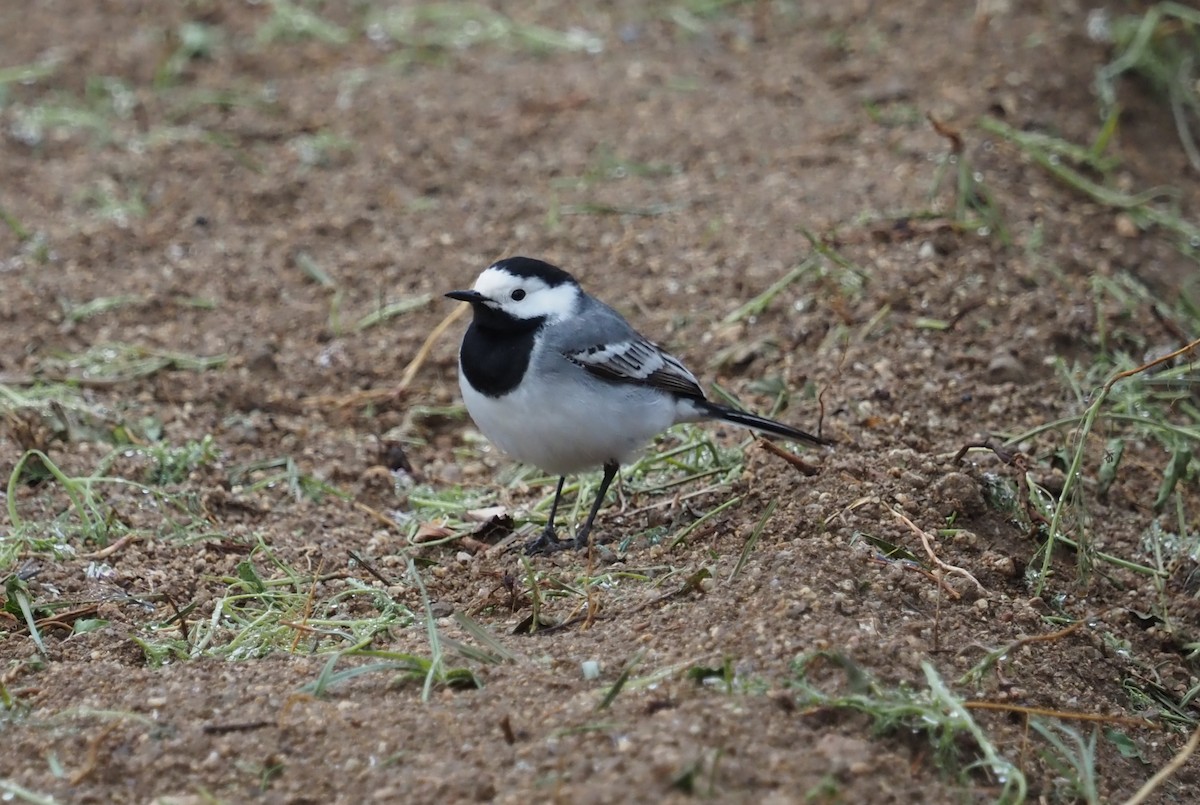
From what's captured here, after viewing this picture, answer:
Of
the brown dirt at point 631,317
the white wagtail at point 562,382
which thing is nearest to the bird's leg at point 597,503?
the white wagtail at point 562,382

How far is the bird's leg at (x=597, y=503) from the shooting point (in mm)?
5121

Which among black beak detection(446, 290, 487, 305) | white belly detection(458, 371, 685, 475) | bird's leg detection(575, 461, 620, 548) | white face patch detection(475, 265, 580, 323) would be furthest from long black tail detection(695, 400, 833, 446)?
black beak detection(446, 290, 487, 305)

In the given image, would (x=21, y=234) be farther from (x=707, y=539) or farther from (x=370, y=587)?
(x=707, y=539)

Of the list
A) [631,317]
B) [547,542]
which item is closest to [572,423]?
[547,542]

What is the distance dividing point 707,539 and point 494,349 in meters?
0.99

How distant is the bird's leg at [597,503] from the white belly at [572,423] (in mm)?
80

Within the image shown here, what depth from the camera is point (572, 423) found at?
4926 millimetres

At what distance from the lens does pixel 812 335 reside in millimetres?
6410

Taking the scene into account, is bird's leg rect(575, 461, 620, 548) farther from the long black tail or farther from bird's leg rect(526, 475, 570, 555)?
the long black tail

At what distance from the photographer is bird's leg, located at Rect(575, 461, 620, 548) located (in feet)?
16.8

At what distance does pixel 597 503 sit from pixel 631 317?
187 centimetres

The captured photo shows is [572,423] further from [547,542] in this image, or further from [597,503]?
[547,542]

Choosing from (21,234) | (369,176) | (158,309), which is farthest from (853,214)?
(21,234)

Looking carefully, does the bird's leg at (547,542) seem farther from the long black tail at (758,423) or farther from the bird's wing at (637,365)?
the long black tail at (758,423)
